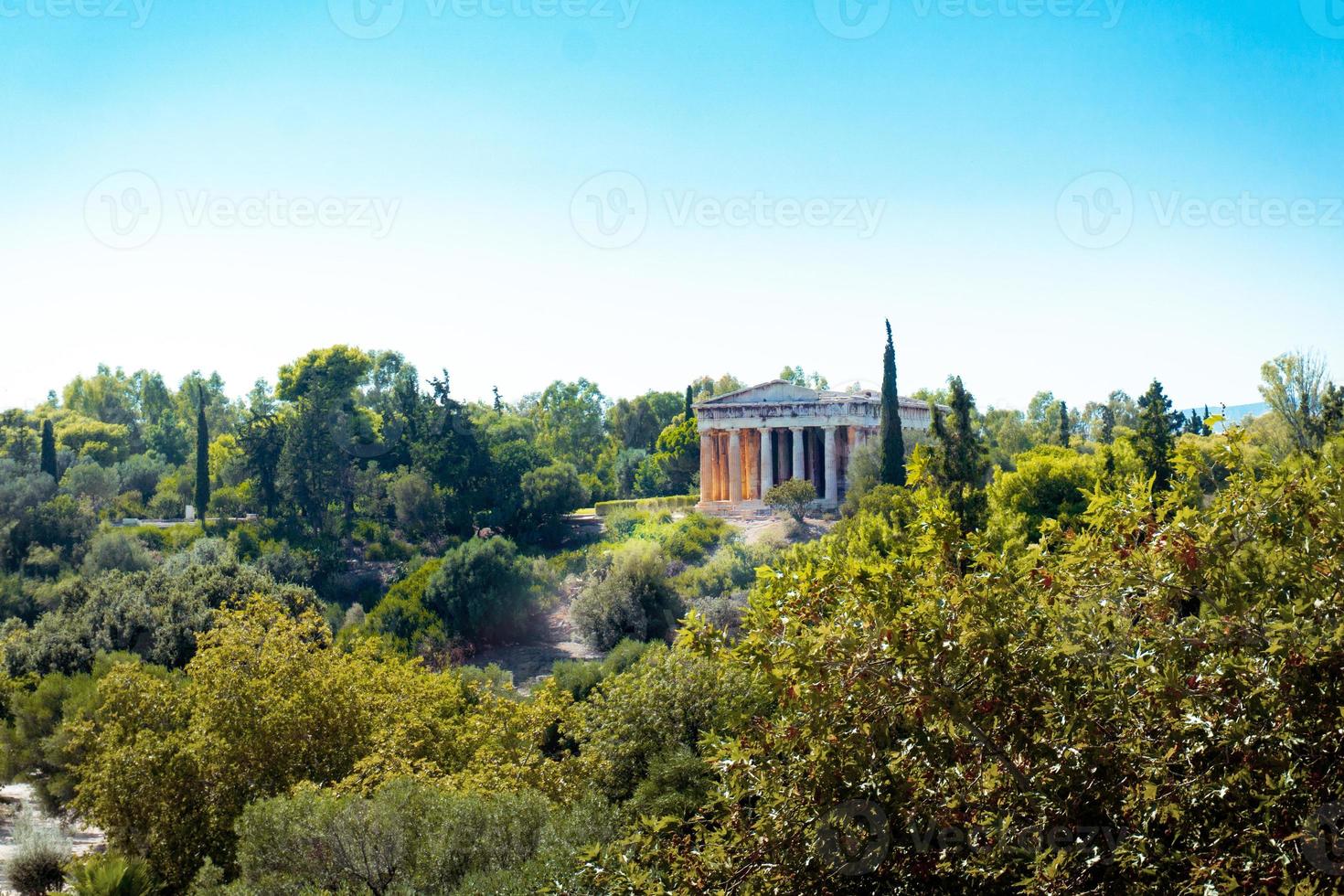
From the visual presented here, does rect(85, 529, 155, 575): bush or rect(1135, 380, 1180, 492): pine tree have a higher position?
rect(1135, 380, 1180, 492): pine tree

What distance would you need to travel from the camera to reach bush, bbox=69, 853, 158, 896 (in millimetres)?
13094

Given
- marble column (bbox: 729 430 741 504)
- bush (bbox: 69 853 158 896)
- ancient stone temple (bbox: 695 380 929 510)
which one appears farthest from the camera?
marble column (bbox: 729 430 741 504)

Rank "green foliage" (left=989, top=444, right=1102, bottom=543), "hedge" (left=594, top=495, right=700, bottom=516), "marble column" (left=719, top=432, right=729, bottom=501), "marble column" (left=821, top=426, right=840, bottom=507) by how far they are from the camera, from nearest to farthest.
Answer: "green foliage" (left=989, top=444, right=1102, bottom=543) < "marble column" (left=821, top=426, right=840, bottom=507) < "hedge" (left=594, top=495, right=700, bottom=516) < "marble column" (left=719, top=432, right=729, bottom=501)

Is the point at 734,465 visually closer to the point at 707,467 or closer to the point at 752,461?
the point at 707,467

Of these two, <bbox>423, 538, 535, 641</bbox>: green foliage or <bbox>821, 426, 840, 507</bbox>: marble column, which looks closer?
<bbox>423, 538, 535, 641</bbox>: green foliage

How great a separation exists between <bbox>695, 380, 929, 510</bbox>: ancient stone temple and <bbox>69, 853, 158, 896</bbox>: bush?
3886cm

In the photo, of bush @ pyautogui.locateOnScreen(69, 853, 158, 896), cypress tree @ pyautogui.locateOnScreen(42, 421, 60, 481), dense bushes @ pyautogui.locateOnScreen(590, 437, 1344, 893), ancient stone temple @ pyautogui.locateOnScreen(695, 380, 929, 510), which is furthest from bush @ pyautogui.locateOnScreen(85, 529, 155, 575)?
dense bushes @ pyautogui.locateOnScreen(590, 437, 1344, 893)

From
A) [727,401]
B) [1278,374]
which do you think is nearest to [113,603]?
[727,401]

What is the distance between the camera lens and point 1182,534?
21.4ft

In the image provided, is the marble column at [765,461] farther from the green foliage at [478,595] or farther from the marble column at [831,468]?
the green foliage at [478,595]

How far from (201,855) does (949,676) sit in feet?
41.1

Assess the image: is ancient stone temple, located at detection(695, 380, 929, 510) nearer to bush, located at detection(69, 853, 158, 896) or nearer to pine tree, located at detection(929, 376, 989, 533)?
pine tree, located at detection(929, 376, 989, 533)

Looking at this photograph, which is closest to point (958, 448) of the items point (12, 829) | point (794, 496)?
point (794, 496)

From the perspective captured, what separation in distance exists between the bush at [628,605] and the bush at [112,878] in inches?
762
